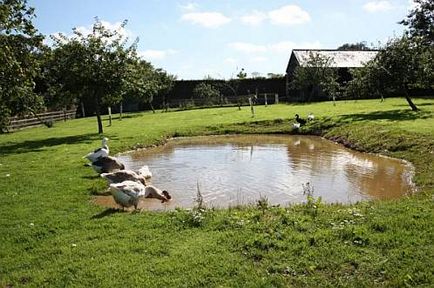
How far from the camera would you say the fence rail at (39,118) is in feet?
115

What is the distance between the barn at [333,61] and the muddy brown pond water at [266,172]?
31841 millimetres

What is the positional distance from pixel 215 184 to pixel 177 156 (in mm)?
6147

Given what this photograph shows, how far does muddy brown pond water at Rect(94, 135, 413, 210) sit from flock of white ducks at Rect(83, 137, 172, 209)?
277mm

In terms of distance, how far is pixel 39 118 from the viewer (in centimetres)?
3012

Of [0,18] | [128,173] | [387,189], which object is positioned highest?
[0,18]

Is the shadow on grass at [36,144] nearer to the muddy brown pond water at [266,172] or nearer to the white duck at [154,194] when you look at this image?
the muddy brown pond water at [266,172]

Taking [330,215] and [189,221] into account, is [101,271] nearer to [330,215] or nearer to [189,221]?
[189,221]

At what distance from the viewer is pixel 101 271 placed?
650 cm

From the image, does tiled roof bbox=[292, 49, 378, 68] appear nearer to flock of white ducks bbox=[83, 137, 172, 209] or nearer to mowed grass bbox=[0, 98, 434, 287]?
flock of white ducks bbox=[83, 137, 172, 209]

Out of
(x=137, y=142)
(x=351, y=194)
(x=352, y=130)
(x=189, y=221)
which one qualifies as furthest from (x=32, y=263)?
(x=352, y=130)

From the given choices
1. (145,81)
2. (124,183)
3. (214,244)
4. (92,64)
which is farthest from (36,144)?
(145,81)

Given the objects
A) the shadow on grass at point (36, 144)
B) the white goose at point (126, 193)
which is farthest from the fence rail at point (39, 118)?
the white goose at point (126, 193)

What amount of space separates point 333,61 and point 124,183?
4577 centimetres

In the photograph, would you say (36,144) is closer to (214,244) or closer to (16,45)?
(16,45)
